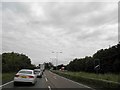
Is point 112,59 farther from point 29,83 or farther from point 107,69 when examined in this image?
point 29,83

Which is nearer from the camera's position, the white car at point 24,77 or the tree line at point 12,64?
the white car at point 24,77

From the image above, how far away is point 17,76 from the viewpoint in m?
22.4

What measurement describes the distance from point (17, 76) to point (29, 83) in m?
1.52

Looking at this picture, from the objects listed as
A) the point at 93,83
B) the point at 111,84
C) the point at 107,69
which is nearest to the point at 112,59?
the point at 107,69

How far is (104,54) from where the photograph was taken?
10375cm

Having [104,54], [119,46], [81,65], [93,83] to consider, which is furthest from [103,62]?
[93,83]

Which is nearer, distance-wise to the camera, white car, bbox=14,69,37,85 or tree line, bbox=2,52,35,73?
white car, bbox=14,69,37,85

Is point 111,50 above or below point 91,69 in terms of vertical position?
above

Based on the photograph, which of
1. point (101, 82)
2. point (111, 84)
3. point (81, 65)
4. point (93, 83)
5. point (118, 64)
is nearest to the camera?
point (111, 84)

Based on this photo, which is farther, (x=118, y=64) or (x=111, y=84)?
(x=118, y=64)

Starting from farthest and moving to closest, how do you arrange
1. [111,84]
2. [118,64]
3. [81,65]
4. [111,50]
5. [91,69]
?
[81,65] → [91,69] → [111,50] → [118,64] → [111,84]

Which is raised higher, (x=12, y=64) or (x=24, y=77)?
(x=12, y=64)

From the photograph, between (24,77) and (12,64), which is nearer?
(24,77)

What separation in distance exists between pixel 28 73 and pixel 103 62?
7936cm
